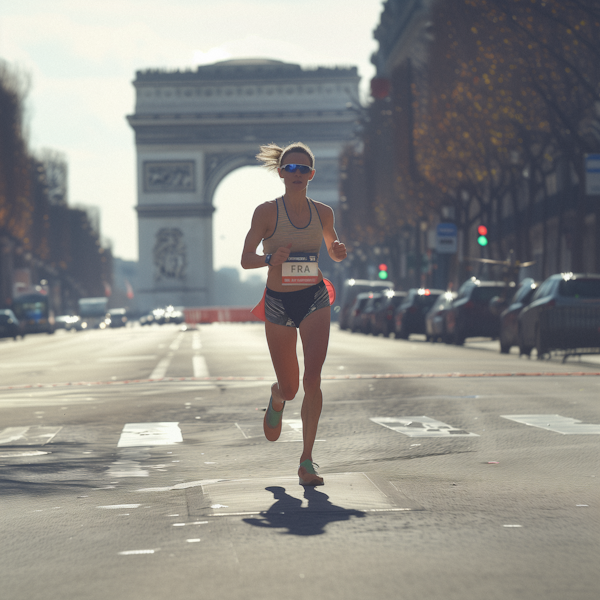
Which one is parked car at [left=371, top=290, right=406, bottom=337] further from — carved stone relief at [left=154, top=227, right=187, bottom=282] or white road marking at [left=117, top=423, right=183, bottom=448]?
carved stone relief at [left=154, top=227, right=187, bottom=282]

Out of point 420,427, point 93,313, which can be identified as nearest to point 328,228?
point 420,427

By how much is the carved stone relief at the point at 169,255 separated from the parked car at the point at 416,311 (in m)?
58.5

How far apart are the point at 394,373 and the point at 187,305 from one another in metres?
81.3

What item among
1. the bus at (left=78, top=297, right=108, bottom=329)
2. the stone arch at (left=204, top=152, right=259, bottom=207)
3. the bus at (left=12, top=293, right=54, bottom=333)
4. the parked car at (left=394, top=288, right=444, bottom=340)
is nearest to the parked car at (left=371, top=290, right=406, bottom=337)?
the parked car at (left=394, top=288, right=444, bottom=340)

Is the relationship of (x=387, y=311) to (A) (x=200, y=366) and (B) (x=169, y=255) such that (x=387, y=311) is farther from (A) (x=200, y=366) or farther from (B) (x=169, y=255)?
(B) (x=169, y=255)

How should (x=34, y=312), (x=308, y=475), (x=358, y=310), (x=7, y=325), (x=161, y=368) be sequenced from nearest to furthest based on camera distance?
(x=308, y=475) → (x=161, y=368) → (x=358, y=310) → (x=7, y=325) → (x=34, y=312)

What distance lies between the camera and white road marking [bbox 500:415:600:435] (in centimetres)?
939

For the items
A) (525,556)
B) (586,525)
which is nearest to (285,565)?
(525,556)

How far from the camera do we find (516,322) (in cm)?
2470

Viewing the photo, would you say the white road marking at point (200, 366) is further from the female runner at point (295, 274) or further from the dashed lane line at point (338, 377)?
the female runner at point (295, 274)

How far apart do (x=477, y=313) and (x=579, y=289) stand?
7.65 metres

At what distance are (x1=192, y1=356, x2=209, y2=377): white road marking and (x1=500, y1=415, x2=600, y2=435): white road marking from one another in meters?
8.44

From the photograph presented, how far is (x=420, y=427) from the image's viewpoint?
32.4 feet

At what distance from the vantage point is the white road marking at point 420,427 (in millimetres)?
9375
